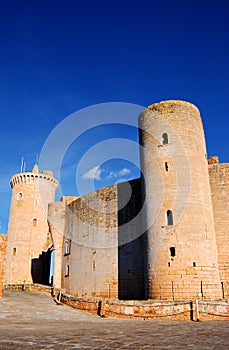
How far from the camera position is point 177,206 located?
637 inches

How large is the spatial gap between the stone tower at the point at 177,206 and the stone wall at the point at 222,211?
3.84 ft

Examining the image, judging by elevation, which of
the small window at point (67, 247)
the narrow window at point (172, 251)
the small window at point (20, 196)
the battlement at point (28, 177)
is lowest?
the narrow window at point (172, 251)

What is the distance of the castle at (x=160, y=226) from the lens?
1539 centimetres

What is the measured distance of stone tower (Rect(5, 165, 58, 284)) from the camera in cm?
3634

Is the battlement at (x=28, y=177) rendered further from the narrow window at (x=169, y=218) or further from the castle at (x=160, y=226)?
the narrow window at (x=169, y=218)

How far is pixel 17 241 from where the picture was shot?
37344 mm

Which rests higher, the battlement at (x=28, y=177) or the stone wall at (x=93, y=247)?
the battlement at (x=28, y=177)

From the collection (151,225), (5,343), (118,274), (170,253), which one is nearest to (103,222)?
(118,274)

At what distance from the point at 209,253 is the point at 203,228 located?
1.22 metres

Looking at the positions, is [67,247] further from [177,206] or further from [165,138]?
[165,138]

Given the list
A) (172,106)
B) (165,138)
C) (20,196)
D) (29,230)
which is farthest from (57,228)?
(172,106)

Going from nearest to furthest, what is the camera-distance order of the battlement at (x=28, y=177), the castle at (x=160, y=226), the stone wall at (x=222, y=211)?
the castle at (x=160, y=226) → the stone wall at (x=222, y=211) → the battlement at (x=28, y=177)

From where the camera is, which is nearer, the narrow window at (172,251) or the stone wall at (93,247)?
the narrow window at (172,251)

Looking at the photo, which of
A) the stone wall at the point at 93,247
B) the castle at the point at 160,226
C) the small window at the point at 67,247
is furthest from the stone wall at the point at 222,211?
the small window at the point at 67,247
